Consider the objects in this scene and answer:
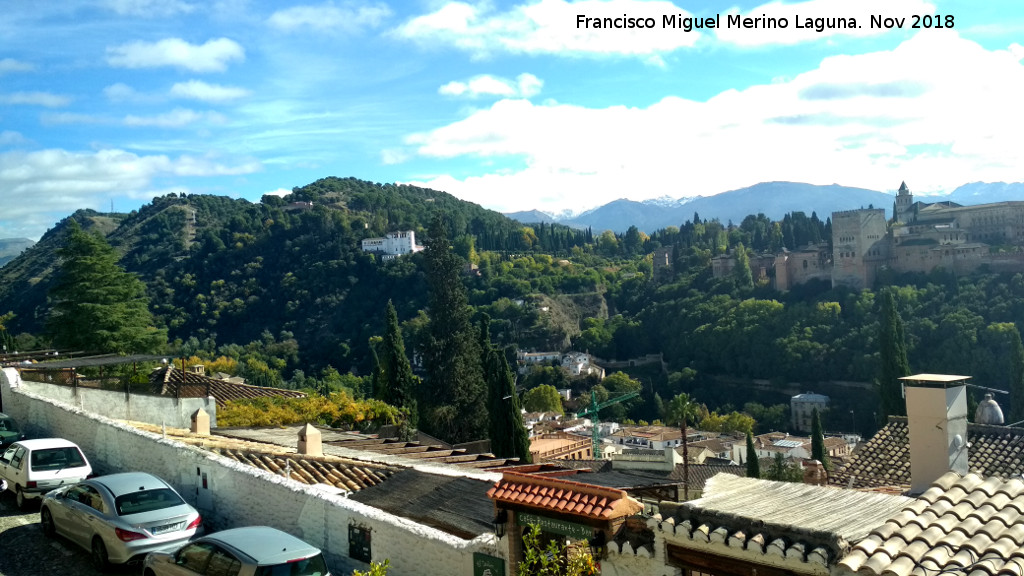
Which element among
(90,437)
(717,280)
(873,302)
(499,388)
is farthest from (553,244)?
(90,437)

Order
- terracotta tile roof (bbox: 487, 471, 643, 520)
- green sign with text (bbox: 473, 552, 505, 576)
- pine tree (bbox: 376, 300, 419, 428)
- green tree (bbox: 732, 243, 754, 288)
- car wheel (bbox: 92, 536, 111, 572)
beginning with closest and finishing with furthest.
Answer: terracotta tile roof (bbox: 487, 471, 643, 520), green sign with text (bbox: 473, 552, 505, 576), car wheel (bbox: 92, 536, 111, 572), pine tree (bbox: 376, 300, 419, 428), green tree (bbox: 732, 243, 754, 288)

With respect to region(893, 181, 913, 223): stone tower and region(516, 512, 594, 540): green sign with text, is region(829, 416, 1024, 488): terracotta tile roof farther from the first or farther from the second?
region(893, 181, 913, 223): stone tower

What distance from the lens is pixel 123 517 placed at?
24.6 ft

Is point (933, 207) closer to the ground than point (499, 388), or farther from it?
farther from it

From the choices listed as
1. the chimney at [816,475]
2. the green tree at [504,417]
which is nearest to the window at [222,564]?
the chimney at [816,475]

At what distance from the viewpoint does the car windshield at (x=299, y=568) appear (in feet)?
19.1

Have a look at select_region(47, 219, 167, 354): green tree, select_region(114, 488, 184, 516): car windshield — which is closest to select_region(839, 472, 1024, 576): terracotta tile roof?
select_region(114, 488, 184, 516): car windshield

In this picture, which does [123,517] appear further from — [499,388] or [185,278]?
[185,278]

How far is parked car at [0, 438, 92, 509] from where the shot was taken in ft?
31.2

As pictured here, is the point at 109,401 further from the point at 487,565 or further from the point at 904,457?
the point at 904,457

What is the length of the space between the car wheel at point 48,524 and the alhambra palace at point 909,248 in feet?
281

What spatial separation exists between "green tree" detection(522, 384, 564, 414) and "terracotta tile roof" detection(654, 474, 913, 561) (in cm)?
7347

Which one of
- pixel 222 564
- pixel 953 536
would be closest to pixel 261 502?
pixel 222 564

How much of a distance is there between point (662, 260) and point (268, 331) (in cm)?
5512
